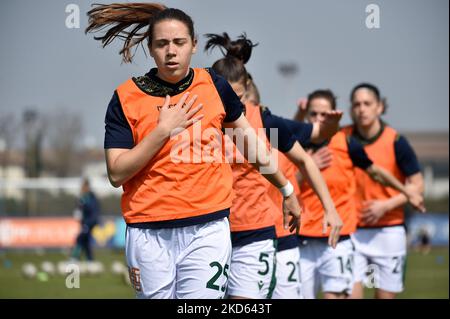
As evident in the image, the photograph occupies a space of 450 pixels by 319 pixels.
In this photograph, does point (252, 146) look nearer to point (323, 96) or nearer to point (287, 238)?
point (287, 238)

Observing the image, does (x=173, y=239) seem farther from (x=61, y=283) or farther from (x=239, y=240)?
(x=61, y=283)

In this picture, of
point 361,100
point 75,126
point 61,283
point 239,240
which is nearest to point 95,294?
point 61,283

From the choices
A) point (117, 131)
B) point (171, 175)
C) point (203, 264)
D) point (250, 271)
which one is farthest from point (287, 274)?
point (117, 131)

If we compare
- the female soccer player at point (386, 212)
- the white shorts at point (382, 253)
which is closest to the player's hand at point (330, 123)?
the female soccer player at point (386, 212)

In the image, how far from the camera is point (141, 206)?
5.16 metres

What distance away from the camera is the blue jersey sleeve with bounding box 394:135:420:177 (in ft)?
31.9

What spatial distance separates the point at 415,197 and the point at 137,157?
198 inches

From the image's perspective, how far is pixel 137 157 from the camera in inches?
198

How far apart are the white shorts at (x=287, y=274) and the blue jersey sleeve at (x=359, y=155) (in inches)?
56.2

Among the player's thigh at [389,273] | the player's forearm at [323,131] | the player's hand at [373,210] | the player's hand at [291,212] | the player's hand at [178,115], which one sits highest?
the player's hand at [178,115]

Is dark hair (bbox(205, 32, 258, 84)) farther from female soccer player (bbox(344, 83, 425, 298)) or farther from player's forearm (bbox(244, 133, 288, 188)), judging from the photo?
female soccer player (bbox(344, 83, 425, 298))

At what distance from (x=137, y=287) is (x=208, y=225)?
0.58 m

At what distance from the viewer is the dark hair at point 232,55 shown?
6.83 meters

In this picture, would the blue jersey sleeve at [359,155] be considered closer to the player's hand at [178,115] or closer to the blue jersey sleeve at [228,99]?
the blue jersey sleeve at [228,99]
